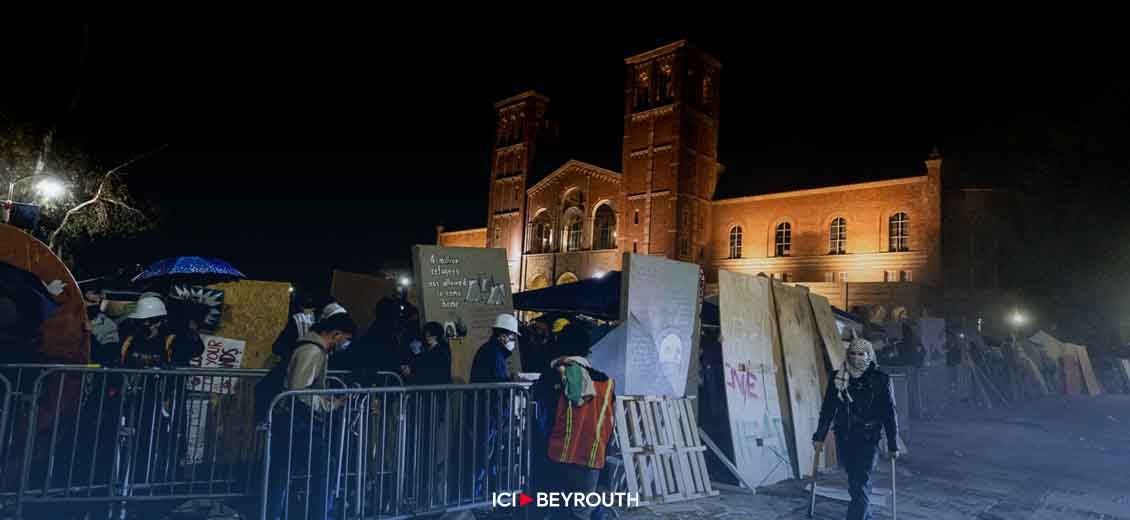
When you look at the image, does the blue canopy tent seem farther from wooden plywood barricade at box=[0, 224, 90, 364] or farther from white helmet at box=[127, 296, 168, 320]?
wooden plywood barricade at box=[0, 224, 90, 364]

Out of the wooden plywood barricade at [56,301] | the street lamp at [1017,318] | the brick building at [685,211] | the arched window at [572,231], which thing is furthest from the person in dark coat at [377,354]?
the arched window at [572,231]

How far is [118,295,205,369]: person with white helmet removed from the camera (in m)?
5.89

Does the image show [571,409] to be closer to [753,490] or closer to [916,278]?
[753,490]

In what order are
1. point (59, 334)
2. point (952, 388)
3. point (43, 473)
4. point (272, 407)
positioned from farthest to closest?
point (952, 388)
point (59, 334)
point (43, 473)
point (272, 407)

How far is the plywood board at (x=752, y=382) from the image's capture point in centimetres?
731

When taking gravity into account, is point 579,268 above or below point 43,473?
above

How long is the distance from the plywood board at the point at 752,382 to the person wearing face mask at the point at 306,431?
174 inches

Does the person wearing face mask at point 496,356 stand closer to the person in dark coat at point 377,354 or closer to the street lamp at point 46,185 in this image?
the person in dark coat at point 377,354

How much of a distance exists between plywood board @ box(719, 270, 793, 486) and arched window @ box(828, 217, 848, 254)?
2609 cm

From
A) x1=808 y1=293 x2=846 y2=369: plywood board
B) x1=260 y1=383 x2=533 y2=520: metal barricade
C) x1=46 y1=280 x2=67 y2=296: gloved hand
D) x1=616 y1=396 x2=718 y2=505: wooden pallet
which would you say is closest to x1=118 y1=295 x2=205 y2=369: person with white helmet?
x1=46 y1=280 x2=67 y2=296: gloved hand

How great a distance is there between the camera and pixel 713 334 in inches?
352

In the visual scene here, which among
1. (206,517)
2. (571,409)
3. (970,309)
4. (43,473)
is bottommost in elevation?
(206,517)

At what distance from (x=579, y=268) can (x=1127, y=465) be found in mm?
31382

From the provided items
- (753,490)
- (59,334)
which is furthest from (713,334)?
(59,334)
